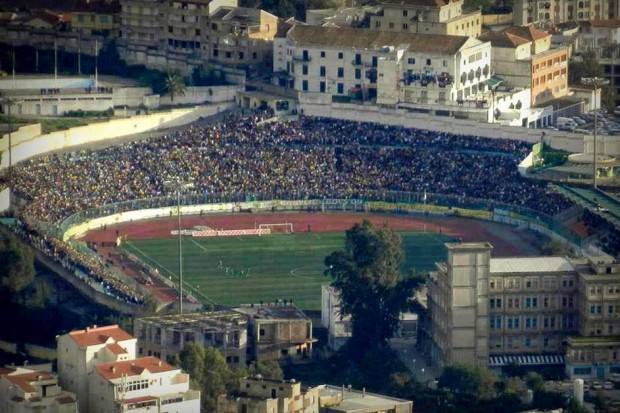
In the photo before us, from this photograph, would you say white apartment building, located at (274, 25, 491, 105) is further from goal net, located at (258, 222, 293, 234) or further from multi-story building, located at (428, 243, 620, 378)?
multi-story building, located at (428, 243, 620, 378)

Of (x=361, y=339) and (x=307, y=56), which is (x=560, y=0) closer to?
(x=307, y=56)

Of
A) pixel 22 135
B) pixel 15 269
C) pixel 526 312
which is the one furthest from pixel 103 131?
pixel 526 312

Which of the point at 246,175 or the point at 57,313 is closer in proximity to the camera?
the point at 57,313

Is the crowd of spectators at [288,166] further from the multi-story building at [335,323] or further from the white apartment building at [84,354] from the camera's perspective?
the white apartment building at [84,354]

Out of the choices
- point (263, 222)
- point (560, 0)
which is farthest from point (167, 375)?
point (560, 0)

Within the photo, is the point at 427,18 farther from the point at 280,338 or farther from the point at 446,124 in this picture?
the point at 280,338
